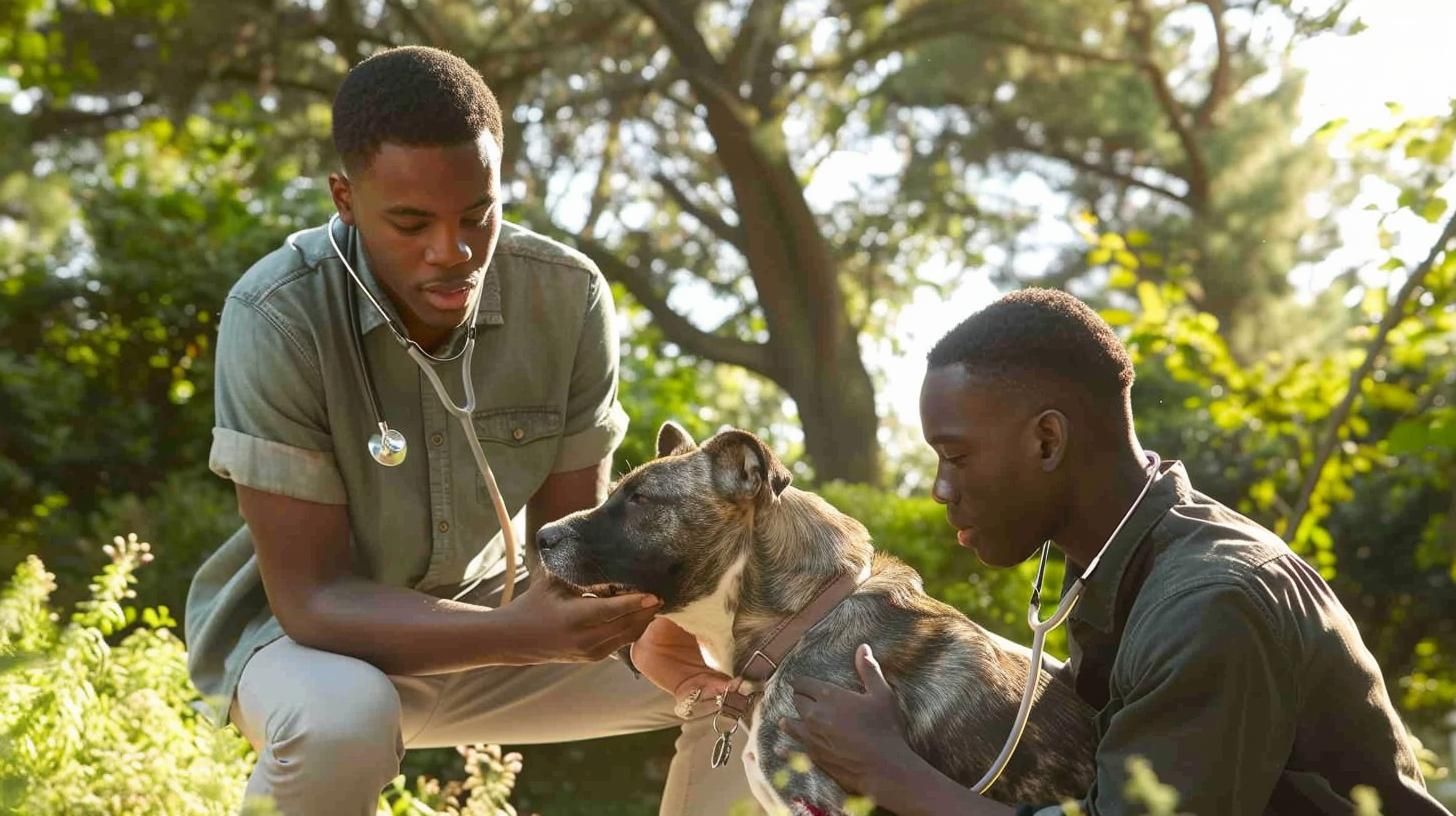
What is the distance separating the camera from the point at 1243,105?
51.3ft

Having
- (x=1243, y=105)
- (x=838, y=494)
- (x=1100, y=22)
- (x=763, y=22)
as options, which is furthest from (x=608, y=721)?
(x=1243, y=105)

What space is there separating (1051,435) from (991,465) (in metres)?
0.14

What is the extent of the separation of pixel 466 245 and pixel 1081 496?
1582 mm

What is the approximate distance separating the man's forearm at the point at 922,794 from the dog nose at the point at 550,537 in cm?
99

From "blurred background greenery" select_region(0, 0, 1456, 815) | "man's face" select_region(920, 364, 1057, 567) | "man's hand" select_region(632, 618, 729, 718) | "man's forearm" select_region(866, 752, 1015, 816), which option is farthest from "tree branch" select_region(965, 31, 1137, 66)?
"man's forearm" select_region(866, 752, 1015, 816)

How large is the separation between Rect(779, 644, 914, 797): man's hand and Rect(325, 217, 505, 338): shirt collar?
1.46 meters

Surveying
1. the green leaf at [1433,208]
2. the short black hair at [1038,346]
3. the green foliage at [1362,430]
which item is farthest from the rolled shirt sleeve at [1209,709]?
the green leaf at [1433,208]

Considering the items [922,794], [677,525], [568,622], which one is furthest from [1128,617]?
[568,622]

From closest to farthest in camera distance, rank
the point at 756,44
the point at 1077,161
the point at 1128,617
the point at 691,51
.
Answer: the point at 1128,617 → the point at 756,44 → the point at 691,51 → the point at 1077,161

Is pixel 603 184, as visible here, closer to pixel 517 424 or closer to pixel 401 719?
pixel 517 424

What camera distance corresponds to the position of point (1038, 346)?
3.50 m

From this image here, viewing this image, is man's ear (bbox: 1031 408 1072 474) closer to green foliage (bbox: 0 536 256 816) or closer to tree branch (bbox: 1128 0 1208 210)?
green foliage (bbox: 0 536 256 816)

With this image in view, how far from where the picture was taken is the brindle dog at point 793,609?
3557mm

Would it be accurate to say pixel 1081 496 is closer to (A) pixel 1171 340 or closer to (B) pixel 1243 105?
(A) pixel 1171 340
